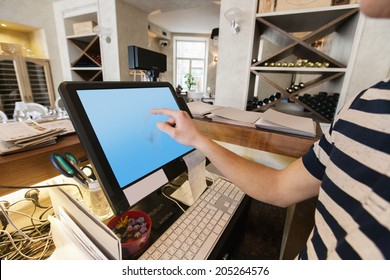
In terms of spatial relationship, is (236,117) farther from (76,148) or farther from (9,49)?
(9,49)

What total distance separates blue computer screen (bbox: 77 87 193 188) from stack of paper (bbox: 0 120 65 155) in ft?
1.06

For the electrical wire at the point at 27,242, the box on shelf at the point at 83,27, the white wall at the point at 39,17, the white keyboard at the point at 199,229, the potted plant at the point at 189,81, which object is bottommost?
the electrical wire at the point at 27,242

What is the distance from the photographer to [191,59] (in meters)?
7.01

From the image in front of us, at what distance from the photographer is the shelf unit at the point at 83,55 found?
261 centimetres

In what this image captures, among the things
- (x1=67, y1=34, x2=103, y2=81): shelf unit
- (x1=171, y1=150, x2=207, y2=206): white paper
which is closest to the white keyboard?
(x1=171, y1=150, x2=207, y2=206): white paper

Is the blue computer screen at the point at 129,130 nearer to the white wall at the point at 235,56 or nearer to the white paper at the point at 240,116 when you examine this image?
the white paper at the point at 240,116

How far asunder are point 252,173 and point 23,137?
698 millimetres

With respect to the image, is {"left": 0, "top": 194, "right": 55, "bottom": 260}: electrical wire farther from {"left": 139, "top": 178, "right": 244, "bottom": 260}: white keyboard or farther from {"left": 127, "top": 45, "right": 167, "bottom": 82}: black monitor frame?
{"left": 127, "top": 45, "right": 167, "bottom": 82}: black monitor frame

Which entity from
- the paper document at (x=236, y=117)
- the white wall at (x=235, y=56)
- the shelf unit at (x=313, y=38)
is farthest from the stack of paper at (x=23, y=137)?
the shelf unit at (x=313, y=38)

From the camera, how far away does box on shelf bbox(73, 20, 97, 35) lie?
2412 millimetres

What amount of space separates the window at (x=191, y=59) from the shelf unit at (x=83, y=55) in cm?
439

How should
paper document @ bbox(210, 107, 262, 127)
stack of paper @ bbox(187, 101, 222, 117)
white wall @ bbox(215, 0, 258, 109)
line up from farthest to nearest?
white wall @ bbox(215, 0, 258, 109) < stack of paper @ bbox(187, 101, 222, 117) < paper document @ bbox(210, 107, 262, 127)

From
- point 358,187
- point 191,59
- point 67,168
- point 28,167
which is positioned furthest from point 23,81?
point 191,59
